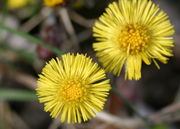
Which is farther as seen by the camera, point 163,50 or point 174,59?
point 174,59

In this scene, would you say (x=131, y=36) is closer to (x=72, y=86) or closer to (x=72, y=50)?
(x=72, y=86)

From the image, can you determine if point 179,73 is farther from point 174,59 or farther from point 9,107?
point 9,107

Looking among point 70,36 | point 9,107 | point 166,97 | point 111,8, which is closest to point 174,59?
point 166,97

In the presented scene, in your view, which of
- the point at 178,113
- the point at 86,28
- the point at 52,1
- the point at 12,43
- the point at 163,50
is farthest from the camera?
the point at 12,43

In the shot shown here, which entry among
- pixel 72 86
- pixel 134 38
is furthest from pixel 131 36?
pixel 72 86

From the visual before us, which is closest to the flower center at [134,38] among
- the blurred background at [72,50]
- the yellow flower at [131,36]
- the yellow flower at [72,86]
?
the yellow flower at [131,36]

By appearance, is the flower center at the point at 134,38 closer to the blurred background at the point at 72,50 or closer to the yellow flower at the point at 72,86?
the yellow flower at the point at 72,86

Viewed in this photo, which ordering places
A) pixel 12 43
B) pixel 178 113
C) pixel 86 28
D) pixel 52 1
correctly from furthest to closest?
1. pixel 12 43
2. pixel 86 28
3. pixel 178 113
4. pixel 52 1
